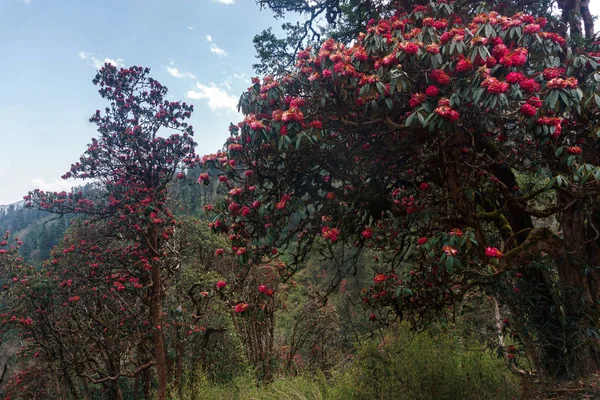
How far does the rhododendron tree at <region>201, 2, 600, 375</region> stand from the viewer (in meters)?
2.83

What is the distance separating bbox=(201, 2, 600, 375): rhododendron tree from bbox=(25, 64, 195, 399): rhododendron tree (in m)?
3.38

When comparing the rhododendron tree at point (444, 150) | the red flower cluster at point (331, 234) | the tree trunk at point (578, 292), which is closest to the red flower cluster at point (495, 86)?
the rhododendron tree at point (444, 150)

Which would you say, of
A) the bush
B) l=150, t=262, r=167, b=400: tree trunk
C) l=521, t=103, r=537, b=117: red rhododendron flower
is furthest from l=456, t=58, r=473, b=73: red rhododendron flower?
l=150, t=262, r=167, b=400: tree trunk

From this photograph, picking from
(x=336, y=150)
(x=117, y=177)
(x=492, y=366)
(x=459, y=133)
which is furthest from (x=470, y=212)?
(x=117, y=177)

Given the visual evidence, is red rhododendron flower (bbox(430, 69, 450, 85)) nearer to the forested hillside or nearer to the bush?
the forested hillside

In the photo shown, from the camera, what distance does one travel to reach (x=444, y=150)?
3332 mm

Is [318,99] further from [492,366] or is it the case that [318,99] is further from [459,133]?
[492,366]

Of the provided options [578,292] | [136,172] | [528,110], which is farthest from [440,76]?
[136,172]

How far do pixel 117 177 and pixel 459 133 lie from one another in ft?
20.9

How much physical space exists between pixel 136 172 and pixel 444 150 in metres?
5.93

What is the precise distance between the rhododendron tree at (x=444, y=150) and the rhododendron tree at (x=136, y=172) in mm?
3375

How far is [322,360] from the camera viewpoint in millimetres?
13812

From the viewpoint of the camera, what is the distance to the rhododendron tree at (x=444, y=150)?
2.83 meters

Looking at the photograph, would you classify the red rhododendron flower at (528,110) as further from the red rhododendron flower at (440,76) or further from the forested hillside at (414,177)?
the red rhododendron flower at (440,76)
